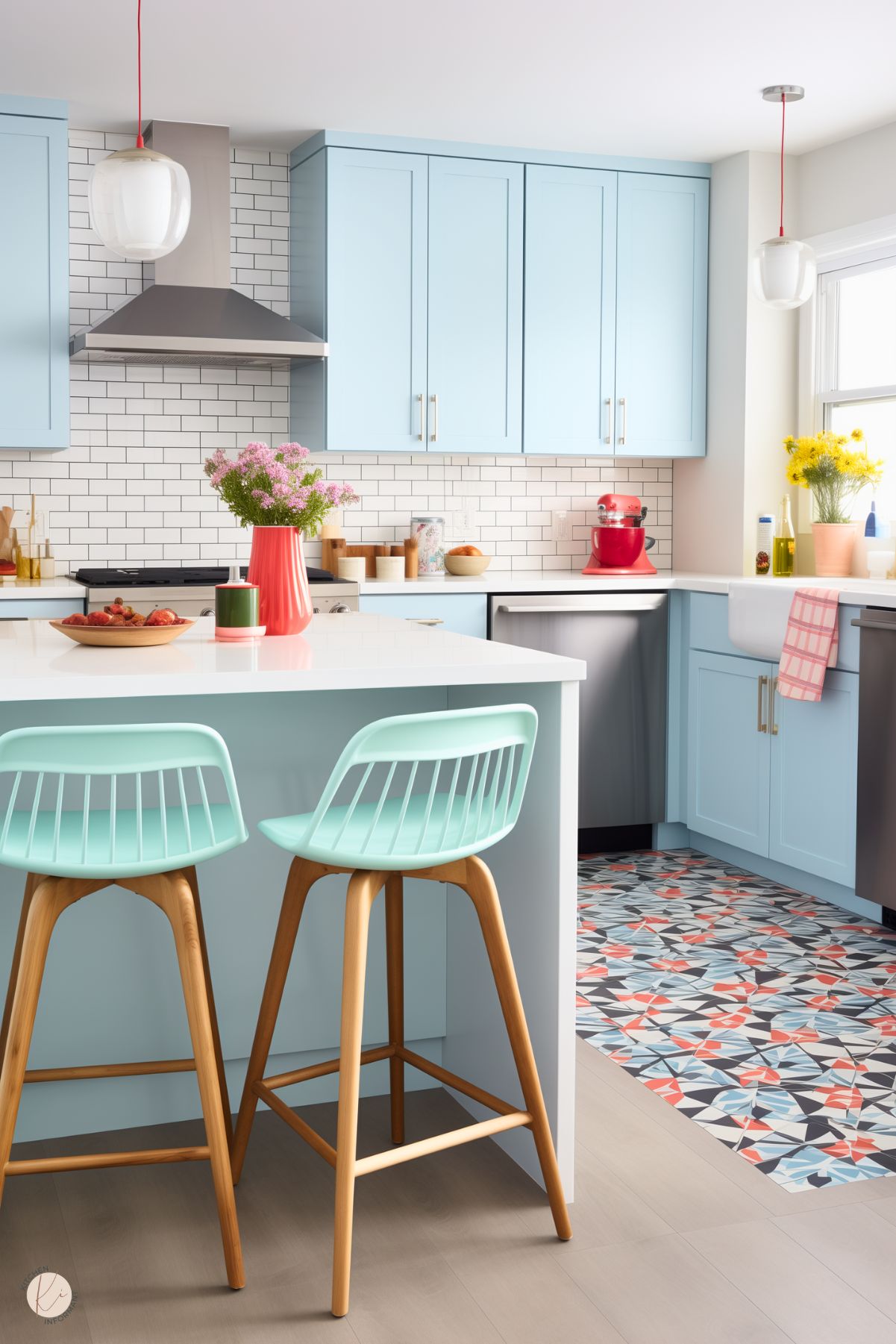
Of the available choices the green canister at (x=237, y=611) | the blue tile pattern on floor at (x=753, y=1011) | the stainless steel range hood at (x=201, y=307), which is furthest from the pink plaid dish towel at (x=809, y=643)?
the green canister at (x=237, y=611)

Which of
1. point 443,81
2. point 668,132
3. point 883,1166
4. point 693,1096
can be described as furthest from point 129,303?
point 883,1166

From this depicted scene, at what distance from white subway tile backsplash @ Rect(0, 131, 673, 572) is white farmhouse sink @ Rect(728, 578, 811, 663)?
4.35ft

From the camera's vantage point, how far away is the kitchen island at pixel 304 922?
236 cm

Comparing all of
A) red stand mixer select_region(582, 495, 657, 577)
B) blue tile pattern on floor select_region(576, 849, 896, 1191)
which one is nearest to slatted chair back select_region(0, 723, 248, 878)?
blue tile pattern on floor select_region(576, 849, 896, 1191)

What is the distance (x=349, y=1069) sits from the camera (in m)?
2.04

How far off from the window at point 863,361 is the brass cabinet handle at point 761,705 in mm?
882

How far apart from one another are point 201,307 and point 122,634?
2.46 metres

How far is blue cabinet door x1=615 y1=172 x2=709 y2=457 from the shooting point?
16.8 ft

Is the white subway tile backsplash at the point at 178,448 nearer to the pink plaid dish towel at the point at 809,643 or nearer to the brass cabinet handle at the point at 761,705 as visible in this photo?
the brass cabinet handle at the point at 761,705

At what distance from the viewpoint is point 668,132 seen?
4773mm

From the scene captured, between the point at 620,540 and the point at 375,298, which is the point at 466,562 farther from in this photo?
the point at 375,298

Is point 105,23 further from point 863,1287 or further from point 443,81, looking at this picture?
point 863,1287

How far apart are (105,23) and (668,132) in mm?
2048

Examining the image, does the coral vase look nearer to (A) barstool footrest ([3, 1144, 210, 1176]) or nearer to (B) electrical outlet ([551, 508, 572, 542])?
(A) barstool footrest ([3, 1144, 210, 1176])
